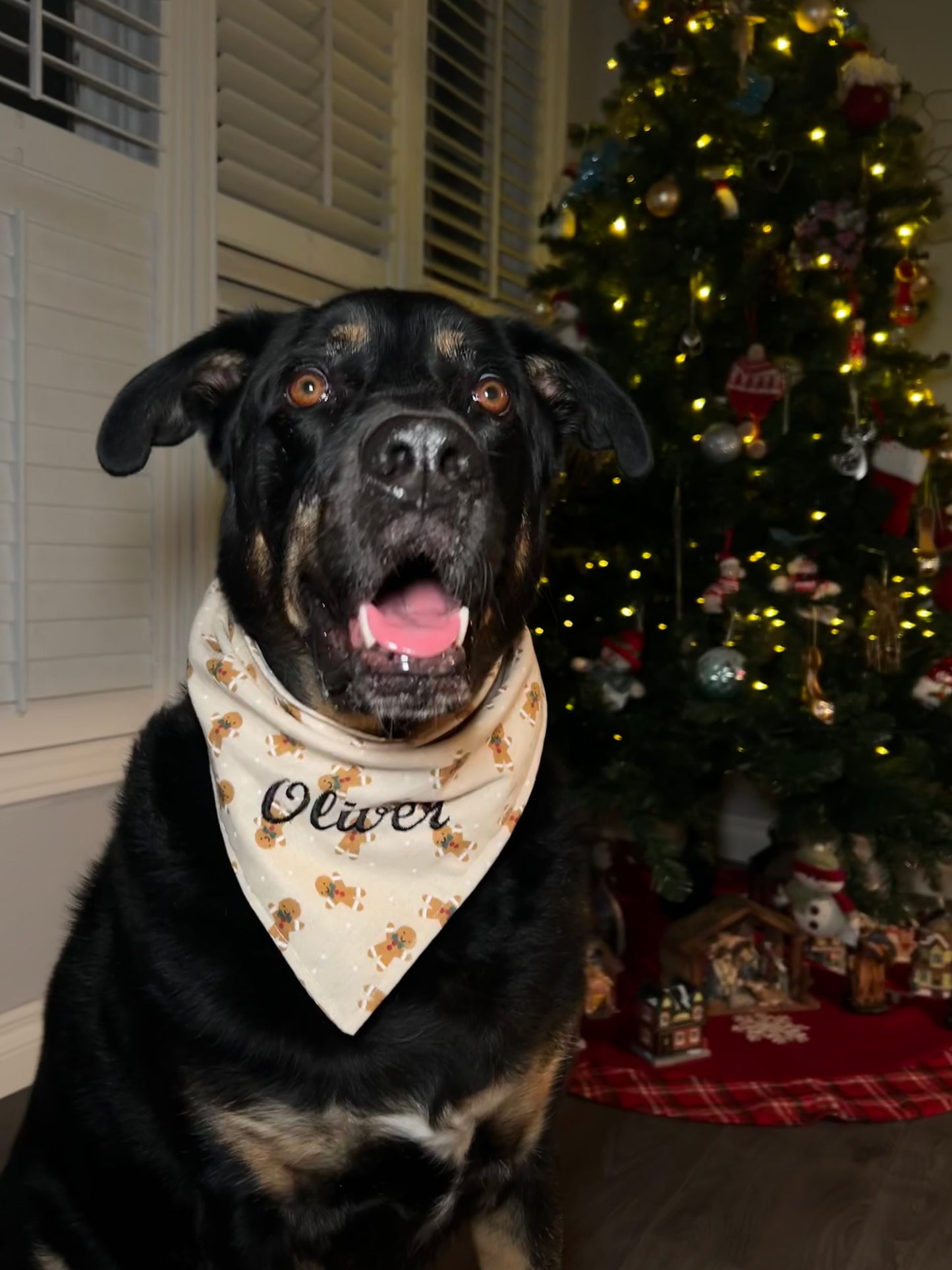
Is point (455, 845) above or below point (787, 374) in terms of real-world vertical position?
below

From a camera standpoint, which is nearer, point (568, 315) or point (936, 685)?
point (936, 685)

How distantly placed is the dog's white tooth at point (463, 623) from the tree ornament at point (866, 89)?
2.21 m

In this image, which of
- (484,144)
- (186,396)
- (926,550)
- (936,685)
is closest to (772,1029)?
(936,685)

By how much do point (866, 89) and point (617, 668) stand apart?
62.9 inches

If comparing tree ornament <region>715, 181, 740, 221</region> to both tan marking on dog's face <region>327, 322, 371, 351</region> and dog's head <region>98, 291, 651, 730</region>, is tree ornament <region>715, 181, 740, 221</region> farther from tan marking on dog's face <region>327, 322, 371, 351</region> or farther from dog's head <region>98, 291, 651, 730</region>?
tan marking on dog's face <region>327, 322, 371, 351</region>

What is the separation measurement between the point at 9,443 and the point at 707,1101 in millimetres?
1994

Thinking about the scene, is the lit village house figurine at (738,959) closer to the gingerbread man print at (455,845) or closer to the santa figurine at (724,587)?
the santa figurine at (724,587)

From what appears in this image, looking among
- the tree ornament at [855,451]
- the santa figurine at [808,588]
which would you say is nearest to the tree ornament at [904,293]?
the tree ornament at [855,451]

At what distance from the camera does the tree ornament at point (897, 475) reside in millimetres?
2811

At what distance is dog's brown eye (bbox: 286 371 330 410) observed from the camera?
4.55 ft

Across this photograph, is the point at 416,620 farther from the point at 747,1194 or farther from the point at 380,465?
the point at 747,1194

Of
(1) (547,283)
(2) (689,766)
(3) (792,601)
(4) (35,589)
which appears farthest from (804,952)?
(4) (35,589)

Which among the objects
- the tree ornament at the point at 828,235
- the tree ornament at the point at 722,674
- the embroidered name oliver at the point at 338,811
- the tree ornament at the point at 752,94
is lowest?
the embroidered name oliver at the point at 338,811

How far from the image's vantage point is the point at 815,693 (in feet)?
8.37
